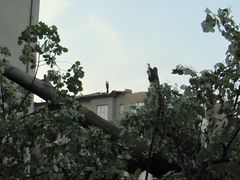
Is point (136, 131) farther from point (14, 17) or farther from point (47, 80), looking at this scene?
point (14, 17)

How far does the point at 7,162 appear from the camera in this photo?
4.30 metres

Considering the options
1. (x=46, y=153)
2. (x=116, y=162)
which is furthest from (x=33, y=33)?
(x=116, y=162)

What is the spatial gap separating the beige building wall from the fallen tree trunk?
3.99 metres

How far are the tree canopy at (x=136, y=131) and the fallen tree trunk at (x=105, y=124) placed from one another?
1cm

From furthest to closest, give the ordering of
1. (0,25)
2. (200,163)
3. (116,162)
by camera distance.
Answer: (0,25) → (116,162) → (200,163)

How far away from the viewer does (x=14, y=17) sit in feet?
32.7

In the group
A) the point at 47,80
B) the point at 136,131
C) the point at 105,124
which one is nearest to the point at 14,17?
the point at 105,124

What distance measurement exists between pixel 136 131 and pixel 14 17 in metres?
6.66

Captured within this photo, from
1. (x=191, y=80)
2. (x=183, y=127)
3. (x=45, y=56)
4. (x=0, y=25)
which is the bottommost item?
(x=183, y=127)

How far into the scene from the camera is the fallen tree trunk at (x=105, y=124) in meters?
4.13

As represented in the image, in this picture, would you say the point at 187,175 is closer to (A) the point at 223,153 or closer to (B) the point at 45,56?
(A) the point at 223,153

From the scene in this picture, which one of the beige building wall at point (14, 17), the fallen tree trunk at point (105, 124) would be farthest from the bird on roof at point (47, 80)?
the beige building wall at point (14, 17)

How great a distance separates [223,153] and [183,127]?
325 millimetres

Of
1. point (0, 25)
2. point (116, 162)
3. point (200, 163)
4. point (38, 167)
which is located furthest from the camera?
point (0, 25)
